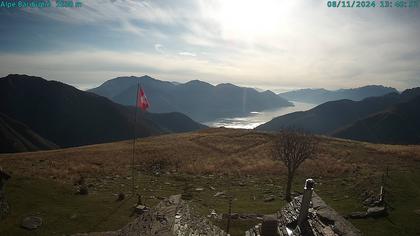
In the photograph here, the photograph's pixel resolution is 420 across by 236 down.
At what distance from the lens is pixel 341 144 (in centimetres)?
7056

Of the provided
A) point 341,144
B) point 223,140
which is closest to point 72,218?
point 223,140

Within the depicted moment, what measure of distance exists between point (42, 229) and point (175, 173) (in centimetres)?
A: 2464

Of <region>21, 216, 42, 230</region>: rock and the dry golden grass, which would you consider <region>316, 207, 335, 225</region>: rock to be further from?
the dry golden grass

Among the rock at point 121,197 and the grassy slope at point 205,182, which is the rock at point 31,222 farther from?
the rock at point 121,197

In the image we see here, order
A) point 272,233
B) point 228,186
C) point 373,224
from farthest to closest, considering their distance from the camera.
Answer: point 228,186
point 373,224
point 272,233

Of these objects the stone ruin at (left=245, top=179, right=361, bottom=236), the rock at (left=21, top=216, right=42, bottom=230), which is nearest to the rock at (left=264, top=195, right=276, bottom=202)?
the stone ruin at (left=245, top=179, right=361, bottom=236)

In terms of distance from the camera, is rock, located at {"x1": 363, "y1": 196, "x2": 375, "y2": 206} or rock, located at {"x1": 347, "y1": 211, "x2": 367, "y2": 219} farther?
rock, located at {"x1": 363, "y1": 196, "x2": 375, "y2": 206}

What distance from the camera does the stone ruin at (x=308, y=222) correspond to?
15164 mm

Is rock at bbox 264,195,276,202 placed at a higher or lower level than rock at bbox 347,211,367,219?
lower

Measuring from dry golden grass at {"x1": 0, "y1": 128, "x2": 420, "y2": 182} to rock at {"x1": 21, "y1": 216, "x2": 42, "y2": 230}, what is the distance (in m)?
13.4

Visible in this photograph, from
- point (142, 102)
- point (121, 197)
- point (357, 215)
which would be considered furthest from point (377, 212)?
point (142, 102)

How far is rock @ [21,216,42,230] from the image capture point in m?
21.8

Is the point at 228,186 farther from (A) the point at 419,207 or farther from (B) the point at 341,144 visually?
(B) the point at 341,144

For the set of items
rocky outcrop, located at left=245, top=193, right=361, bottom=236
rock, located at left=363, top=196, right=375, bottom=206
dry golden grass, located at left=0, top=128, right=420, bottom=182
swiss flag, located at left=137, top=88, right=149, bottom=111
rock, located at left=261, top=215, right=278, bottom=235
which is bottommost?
dry golden grass, located at left=0, top=128, right=420, bottom=182
